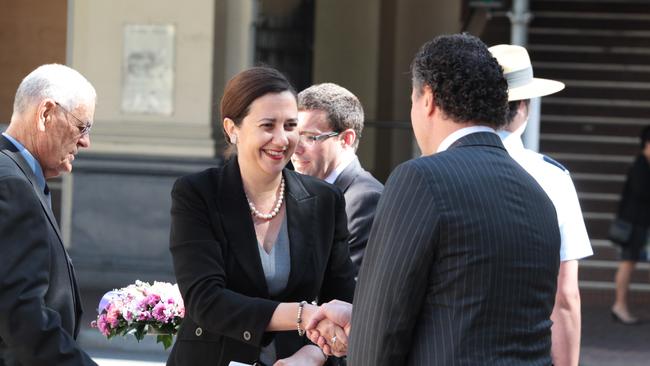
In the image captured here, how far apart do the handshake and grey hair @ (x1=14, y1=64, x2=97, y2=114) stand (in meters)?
0.90

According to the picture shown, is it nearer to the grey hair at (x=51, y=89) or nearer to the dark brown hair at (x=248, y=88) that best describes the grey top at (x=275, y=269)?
the dark brown hair at (x=248, y=88)

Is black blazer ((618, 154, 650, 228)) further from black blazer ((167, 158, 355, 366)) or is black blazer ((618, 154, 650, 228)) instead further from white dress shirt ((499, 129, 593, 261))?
black blazer ((167, 158, 355, 366))

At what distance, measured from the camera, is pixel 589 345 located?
991cm

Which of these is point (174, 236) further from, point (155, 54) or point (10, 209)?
point (155, 54)

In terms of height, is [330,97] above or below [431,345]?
above

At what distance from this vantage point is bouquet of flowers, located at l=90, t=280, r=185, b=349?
152 inches

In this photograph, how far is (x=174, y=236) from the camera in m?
3.57

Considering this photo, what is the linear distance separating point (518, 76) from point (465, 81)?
1268 mm

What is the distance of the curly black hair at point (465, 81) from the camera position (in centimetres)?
286

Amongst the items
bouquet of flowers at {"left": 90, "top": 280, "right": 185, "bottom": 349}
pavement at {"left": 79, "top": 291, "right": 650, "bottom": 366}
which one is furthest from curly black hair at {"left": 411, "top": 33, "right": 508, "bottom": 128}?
pavement at {"left": 79, "top": 291, "right": 650, "bottom": 366}

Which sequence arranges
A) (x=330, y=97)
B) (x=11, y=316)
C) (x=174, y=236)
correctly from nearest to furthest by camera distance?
(x=11, y=316)
(x=174, y=236)
(x=330, y=97)

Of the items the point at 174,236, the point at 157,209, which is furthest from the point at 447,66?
the point at 157,209

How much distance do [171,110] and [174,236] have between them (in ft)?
24.2

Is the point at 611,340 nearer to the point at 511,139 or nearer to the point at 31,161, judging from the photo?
the point at 511,139
